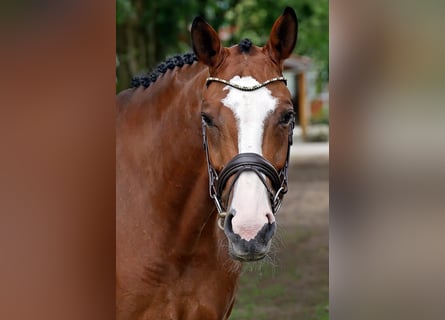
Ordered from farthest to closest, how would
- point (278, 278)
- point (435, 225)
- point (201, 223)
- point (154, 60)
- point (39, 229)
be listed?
point (154, 60) → point (278, 278) → point (201, 223) → point (435, 225) → point (39, 229)

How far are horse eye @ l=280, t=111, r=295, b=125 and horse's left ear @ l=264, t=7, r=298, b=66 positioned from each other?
1.06 ft

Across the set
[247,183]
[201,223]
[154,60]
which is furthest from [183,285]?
[154,60]

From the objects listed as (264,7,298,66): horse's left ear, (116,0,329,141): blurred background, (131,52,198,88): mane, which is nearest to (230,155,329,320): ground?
(264,7,298,66): horse's left ear

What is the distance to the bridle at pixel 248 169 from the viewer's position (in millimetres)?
2600

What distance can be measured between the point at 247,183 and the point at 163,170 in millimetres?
831

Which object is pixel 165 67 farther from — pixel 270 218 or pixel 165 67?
pixel 270 218

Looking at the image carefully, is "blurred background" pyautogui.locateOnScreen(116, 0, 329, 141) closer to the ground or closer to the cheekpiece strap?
the ground

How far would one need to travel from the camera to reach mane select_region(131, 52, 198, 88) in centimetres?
345

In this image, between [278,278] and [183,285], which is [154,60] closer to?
[278,278]

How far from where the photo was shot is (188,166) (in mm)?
3244

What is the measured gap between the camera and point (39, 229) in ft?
4.37

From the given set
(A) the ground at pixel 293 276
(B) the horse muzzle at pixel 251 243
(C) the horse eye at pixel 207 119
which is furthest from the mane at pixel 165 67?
(B) the horse muzzle at pixel 251 243

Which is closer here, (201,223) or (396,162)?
(396,162)

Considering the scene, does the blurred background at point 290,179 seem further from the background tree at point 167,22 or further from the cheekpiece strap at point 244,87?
the cheekpiece strap at point 244,87
